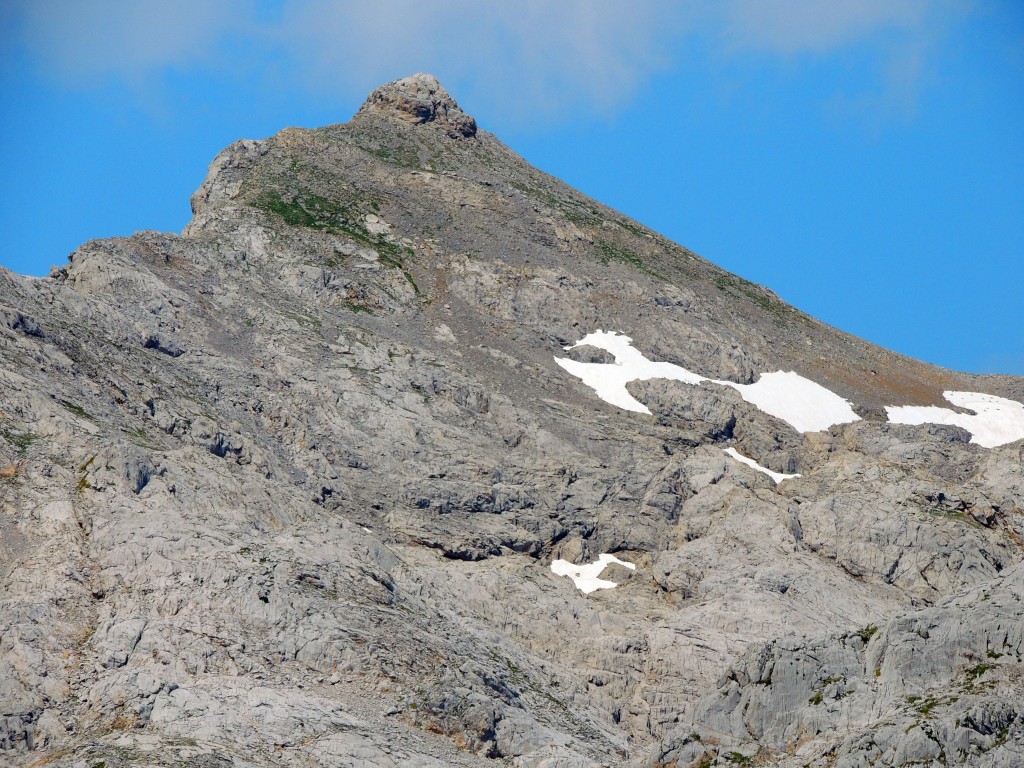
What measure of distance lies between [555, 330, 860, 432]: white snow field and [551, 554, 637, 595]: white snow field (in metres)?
17.2

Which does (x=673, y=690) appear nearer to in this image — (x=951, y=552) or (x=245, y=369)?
(x=951, y=552)

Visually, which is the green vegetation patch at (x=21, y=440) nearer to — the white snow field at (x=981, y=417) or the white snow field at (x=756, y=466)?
the white snow field at (x=756, y=466)

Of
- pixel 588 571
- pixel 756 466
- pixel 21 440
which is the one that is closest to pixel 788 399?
pixel 756 466

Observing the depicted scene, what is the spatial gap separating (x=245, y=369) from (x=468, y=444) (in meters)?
13.8

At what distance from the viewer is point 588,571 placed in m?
92.2

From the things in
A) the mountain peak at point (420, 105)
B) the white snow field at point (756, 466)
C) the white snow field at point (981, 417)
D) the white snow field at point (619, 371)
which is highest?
the mountain peak at point (420, 105)

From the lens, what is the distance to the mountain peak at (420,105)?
148 m

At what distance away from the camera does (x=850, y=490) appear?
95000mm

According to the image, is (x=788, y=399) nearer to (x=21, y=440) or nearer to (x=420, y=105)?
(x=420, y=105)

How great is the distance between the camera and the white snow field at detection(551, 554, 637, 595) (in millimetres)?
90562

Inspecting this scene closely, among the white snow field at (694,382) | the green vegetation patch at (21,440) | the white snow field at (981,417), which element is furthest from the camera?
the white snow field at (981,417)

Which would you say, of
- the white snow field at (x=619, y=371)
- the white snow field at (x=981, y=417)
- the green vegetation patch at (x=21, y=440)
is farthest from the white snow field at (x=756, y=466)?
the green vegetation patch at (x=21, y=440)

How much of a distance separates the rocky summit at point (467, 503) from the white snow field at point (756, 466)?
0.30 m

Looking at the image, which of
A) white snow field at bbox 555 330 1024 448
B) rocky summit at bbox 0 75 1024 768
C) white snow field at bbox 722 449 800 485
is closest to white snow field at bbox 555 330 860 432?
white snow field at bbox 555 330 1024 448
